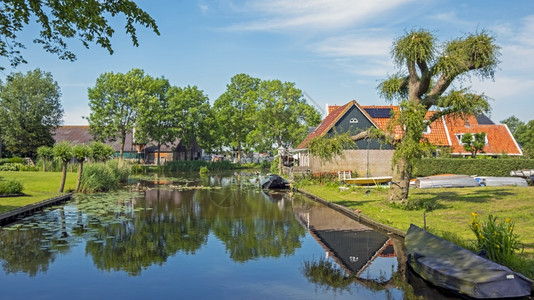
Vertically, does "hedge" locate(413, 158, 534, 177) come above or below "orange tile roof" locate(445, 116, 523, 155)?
below

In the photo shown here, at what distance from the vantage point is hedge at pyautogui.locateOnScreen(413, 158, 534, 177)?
112ft

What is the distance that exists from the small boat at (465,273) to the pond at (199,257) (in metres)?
0.43

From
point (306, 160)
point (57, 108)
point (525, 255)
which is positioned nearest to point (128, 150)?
point (57, 108)

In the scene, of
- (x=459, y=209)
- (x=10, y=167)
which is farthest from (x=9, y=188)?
(x=10, y=167)

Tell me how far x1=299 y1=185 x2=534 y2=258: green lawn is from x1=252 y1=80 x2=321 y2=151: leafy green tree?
4366cm

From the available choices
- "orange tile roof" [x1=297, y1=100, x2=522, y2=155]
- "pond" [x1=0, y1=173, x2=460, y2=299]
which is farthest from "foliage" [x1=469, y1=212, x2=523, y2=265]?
"orange tile roof" [x1=297, y1=100, x2=522, y2=155]

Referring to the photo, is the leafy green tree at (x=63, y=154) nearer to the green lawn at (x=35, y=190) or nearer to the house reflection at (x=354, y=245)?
the green lawn at (x=35, y=190)

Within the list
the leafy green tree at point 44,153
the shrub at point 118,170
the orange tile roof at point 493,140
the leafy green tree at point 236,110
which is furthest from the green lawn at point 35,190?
the leafy green tree at point 236,110

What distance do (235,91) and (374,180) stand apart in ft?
172

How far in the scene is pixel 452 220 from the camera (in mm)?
15594

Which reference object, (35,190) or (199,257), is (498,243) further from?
(35,190)

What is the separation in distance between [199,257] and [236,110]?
6875cm

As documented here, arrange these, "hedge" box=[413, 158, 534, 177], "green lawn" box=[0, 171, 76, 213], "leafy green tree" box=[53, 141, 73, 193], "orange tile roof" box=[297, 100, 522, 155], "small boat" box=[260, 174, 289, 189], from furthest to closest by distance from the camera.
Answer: "orange tile roof" box=[297, 100, 522, 155], "small boat" box=[260, 174, 289, 189], "hedge" box=[413, 158, 534, 177], "leafy green tree" box=[53, 141, 73, 193], "green lawn" box=[0, 171, 76, 213]

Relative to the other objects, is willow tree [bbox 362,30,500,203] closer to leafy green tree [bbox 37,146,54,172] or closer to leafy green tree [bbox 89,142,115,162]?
leafy green tree [bbox 89,142,115,162]
